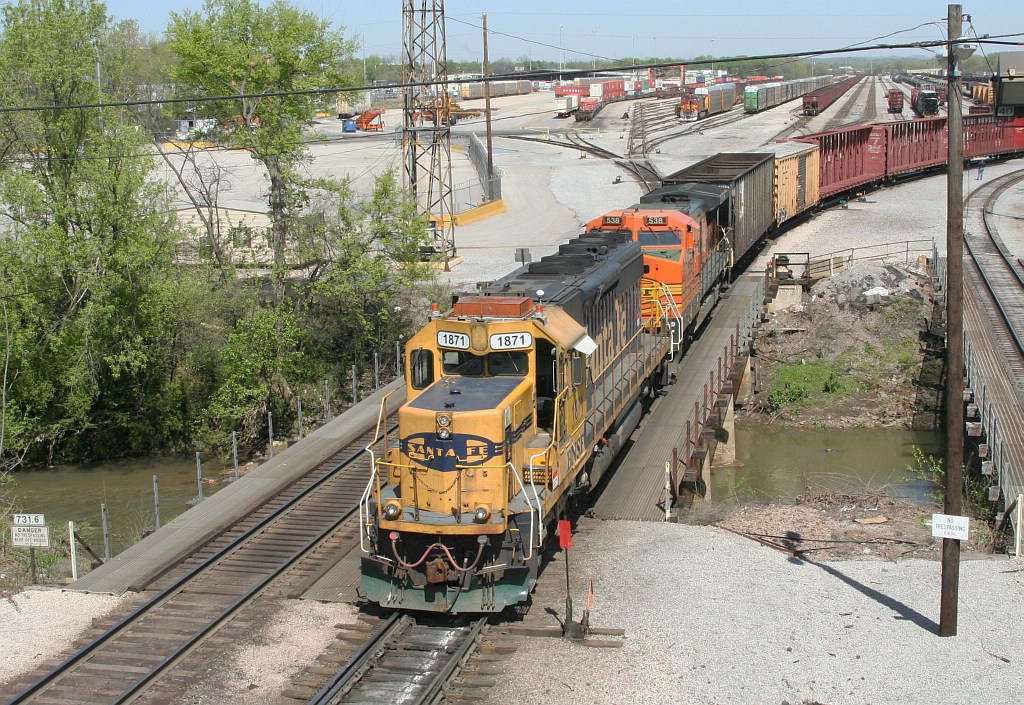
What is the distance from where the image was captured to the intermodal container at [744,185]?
104 feet

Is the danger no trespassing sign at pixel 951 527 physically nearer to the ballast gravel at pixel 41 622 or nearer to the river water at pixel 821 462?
the ballast gravel at pixel 41 622

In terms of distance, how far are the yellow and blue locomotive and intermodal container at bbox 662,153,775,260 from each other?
1800 cm

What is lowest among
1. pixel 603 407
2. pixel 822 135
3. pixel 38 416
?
pixel 38 416

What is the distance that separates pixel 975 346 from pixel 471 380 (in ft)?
64.6

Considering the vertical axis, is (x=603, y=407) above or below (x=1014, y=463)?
above

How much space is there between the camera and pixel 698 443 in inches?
813

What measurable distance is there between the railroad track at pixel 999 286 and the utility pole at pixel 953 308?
1192 cm

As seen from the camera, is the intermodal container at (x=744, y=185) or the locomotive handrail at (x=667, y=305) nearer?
the locomotive handrail at (x=667, y=305)

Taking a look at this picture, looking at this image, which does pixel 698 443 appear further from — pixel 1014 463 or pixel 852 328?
pixel 852 328

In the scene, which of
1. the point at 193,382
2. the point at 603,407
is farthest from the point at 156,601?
the point at 193,382

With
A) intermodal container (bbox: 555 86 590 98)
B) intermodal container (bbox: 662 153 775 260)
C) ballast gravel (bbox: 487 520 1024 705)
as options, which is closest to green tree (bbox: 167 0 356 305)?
intermodal container (bbox: 662 153 775 260)

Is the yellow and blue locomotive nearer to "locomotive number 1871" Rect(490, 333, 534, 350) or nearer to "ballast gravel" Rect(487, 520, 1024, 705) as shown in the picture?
"locomotive number 1871" Rect(490, 333, 534, 350)

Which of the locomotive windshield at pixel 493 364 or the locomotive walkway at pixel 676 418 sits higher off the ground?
the locomotive windshield at pixel 493 364

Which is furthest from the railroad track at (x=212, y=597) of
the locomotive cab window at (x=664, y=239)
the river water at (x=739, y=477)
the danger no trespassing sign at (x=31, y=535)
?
the locomotive cab window at (x=664, y=239)
